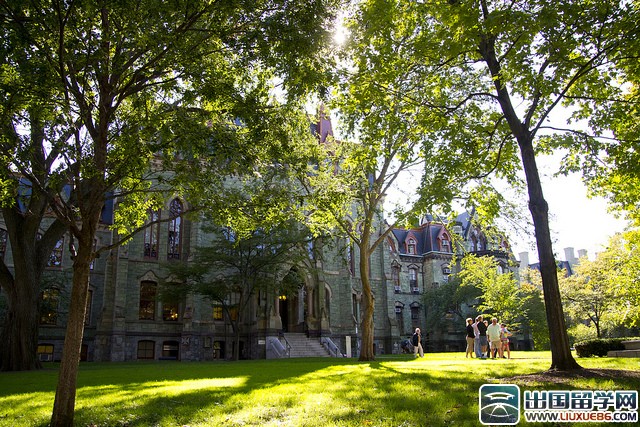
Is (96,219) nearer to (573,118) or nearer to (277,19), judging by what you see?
(277,19)

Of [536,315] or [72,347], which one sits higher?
[536,315]

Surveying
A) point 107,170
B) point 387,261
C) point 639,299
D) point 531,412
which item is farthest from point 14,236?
point 387,261

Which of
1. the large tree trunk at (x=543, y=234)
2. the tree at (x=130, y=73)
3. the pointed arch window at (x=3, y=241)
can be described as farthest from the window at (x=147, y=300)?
the large tree trunk at (x=543, y=234)

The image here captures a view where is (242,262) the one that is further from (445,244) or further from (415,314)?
(445,244)

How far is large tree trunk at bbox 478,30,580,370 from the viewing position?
10.3m

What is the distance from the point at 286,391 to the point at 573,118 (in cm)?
1105

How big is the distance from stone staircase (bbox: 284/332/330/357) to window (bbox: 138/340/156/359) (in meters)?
8.69

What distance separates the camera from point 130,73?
8.28 metres

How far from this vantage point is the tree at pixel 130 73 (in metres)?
6.82

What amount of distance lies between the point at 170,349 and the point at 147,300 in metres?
3.59

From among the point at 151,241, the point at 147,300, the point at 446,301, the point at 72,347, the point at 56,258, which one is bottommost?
the point at 72,347

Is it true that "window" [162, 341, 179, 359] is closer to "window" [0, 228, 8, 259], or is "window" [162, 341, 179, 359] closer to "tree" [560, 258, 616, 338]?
"window" [0, 228, 8, 259]

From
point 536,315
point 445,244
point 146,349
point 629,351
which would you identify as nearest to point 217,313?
point 146,349

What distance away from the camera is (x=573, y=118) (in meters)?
13.8
